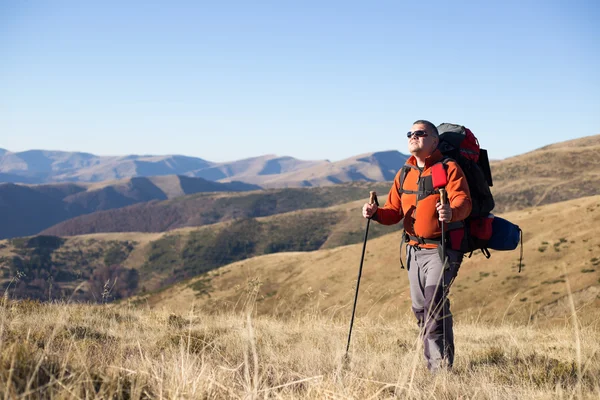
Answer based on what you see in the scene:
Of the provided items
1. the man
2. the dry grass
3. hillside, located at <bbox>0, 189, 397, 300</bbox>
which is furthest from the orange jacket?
hillside, located at <bbox>0, 189, 397, 300</bbox>

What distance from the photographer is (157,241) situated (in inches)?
7667

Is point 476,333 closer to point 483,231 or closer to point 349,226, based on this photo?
point 483,231

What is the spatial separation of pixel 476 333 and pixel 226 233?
181755 mm

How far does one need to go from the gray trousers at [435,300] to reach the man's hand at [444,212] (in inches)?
18.8

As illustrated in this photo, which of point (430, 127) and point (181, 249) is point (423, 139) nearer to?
point (430, 127)

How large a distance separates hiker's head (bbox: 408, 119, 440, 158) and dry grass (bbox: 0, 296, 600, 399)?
2172 millimetres

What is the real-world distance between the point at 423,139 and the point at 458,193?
754 mm

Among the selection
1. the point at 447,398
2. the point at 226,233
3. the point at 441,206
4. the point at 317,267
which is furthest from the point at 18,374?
the point at 226,233

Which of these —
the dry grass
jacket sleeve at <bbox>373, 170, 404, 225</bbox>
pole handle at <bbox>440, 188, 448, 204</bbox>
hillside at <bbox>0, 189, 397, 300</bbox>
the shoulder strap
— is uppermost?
the shoulder strap

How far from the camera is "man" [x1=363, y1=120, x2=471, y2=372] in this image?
15.9 feet

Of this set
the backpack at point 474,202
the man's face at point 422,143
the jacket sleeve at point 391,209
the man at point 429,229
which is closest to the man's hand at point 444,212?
the man at point 429,229

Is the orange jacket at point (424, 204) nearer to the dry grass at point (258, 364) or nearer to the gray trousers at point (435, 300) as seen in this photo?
the gray trousers at point (435, 300)

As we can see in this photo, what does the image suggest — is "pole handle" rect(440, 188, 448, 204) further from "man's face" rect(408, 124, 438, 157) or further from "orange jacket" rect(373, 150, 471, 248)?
"man's face" rect(408, 124, 438, 157)

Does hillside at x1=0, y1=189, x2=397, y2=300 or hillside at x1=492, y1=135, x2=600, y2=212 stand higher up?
hillside at x1=492, y1=135, x2=600, y2=212
